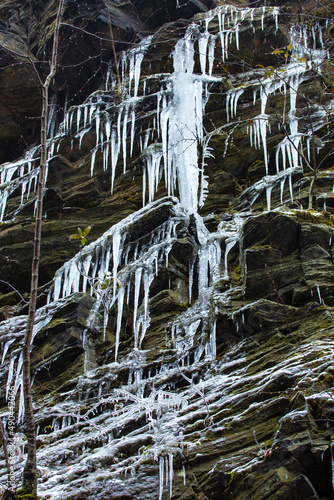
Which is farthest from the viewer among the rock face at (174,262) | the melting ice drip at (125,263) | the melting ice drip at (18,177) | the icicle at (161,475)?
the melting ice drip at (18,177)

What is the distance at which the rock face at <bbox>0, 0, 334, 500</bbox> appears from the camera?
4418mm

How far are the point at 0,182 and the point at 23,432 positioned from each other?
8.32m

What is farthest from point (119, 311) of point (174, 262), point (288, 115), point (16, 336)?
point (288, 115)

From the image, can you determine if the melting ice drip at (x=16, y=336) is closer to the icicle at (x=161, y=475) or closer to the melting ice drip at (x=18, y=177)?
the icicle at (x=161, y=475)

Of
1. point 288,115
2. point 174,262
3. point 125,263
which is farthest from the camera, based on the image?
point 288,115

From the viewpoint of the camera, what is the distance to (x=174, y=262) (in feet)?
26.9

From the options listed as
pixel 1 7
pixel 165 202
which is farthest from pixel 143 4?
pixel 165 202

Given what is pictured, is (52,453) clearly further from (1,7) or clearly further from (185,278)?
(1,7)

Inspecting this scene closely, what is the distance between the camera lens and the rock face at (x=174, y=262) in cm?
442

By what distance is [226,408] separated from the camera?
15.5 feet

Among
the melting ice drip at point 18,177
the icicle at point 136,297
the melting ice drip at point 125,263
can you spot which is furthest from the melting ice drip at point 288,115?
the melting ice drip at point 18,177

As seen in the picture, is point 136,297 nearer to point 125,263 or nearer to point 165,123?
point 125,263

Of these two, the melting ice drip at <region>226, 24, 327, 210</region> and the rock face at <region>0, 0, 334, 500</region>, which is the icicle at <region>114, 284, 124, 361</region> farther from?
the melting ice drip at <region>226, 24, 327, 210</region>

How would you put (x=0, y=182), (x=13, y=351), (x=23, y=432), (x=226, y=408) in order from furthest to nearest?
(x=0, y=182) < (x=13, y=351) < (x=23, y=432) < (x=226, y=408)
